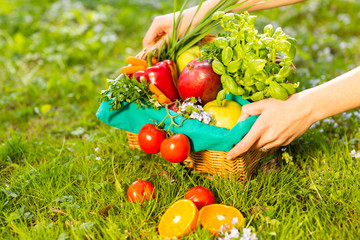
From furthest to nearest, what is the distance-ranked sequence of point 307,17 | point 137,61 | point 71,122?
point 307,17 < point 71,122 < point 137,61

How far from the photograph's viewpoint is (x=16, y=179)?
2.40m

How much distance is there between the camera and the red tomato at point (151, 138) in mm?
2188

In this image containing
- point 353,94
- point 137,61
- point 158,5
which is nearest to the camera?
point 353,94

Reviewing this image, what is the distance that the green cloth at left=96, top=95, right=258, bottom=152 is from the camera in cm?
205

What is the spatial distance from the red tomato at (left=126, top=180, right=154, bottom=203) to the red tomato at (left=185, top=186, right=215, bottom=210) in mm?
218

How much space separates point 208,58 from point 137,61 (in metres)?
0.57

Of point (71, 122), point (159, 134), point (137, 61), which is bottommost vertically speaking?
point (71, 122)

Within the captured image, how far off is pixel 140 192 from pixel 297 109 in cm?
97

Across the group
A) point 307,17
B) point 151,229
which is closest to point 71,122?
point 151,229

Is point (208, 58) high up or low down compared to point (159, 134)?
up

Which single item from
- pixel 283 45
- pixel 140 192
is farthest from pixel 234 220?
pixel 283 45

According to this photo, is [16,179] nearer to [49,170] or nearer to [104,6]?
[49,170]

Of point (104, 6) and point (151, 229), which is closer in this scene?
point (151, 229)

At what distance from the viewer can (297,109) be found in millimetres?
1964
